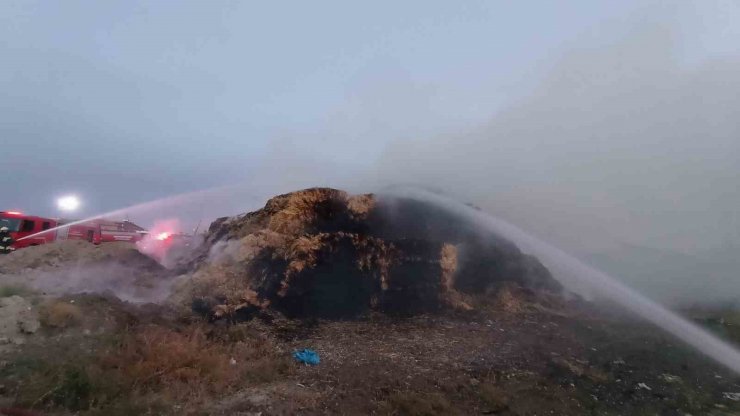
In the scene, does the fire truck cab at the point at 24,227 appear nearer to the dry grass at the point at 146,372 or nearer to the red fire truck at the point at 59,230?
the red fire truck at the point at 59,230

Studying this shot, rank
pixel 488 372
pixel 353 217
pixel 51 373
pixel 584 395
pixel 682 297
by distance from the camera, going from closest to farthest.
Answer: pixel 51 373 → pixel 584 395 → pixel 488 372 → pixel 353 217 → pixel 682 297

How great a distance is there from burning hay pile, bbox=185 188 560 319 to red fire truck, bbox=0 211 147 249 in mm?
10368

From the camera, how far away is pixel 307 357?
406 inches

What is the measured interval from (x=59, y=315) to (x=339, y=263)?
8256 mm

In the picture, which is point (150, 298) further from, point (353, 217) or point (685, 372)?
point (685, 372)

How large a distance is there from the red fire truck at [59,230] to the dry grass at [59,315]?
558 inches

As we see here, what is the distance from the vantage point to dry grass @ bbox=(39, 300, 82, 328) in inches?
396

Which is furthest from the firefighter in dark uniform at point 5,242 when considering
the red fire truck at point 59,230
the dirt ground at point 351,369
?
the dirt ground at point 351,369

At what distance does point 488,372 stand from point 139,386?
300 inches

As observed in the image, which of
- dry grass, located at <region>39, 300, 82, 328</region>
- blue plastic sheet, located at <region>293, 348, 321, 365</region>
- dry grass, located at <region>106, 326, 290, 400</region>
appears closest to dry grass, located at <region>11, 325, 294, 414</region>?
dry grass, located at <region>106, 326, 290, 400</region>

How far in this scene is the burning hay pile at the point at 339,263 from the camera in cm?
1412

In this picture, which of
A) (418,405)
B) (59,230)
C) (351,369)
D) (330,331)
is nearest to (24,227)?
(59,230)

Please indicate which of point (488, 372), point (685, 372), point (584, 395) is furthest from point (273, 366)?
point (685, 372)

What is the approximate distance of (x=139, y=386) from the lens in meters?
7.93
